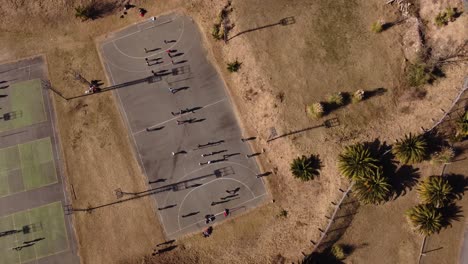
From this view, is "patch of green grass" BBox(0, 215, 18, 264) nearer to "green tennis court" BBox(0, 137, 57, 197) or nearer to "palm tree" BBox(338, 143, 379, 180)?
"green tennis court" BBox(0, 137, 57, 197)

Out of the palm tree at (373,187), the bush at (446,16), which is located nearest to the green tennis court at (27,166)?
the palm tree at (373,187)

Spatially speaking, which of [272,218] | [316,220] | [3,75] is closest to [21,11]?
[3,75]

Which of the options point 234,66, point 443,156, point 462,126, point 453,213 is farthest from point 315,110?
point 453,213

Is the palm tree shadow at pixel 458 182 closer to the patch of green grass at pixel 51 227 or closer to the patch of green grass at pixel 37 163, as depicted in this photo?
the patch of green grass at pixel 51 227

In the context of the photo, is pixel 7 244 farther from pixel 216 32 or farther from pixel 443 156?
pixel 443 156

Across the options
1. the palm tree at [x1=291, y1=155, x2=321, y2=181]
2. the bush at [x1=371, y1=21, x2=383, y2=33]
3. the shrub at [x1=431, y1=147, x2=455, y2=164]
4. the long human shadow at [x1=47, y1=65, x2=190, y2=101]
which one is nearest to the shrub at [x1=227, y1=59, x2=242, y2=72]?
the long human shadow at [x1=47, y1=65, x2=190, y2=101]

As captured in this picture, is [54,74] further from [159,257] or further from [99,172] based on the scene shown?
[159,257]
